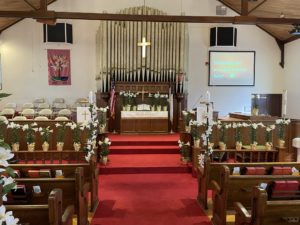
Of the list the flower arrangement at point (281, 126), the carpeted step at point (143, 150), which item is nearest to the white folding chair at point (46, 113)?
the carpeted step at point (143, 150)

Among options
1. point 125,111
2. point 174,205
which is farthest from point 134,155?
point 174,205

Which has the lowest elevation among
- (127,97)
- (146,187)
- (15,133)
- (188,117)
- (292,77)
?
(146,187)

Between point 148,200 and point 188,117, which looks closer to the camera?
point 148,200

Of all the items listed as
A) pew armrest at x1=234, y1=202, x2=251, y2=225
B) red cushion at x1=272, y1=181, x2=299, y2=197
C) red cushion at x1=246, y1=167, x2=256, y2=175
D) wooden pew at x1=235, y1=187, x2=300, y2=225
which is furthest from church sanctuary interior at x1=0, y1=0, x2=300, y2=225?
wooden pew at x1=235, y1=187, x2=300, y2=225

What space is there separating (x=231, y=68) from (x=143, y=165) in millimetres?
5929

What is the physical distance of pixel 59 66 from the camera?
10.7 meters

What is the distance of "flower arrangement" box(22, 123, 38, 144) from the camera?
628cm

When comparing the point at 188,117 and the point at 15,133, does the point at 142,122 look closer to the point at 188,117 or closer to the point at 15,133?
the point at 188,117

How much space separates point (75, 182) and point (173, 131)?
22.4ft

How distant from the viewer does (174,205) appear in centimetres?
462

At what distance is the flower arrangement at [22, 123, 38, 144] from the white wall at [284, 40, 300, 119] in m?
8.07

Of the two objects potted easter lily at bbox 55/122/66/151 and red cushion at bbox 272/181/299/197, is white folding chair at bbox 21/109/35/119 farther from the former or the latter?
red cushion at bbox 272/181/299/197

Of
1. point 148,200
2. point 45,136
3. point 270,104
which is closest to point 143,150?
point 45,136

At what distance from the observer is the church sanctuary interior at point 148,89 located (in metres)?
6.05
